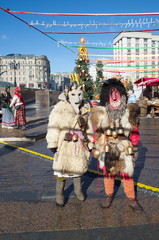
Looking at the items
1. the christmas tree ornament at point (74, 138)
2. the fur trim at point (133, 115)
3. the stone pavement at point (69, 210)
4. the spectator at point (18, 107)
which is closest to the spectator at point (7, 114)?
the spectator at point (18, 107)

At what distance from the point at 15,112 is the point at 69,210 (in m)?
7.17

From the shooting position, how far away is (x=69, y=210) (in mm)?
2932

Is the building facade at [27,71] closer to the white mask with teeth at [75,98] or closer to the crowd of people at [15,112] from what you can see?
the crowd of people at [15,112]

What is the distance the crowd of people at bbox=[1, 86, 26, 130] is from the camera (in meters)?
9.16

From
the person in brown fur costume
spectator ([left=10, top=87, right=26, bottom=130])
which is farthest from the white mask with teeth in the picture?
spectator ([left=10, top=87, right=26, bottom=130])

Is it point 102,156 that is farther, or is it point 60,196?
point 60,196

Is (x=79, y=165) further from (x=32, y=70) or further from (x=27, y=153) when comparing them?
(x=32, y=70)

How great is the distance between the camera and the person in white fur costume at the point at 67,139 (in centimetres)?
293

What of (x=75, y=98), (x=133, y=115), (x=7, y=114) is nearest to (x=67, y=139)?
(x=75, y=98)

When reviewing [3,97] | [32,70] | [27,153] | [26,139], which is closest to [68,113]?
[27,153]

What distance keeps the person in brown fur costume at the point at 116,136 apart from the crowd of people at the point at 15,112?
6.73m

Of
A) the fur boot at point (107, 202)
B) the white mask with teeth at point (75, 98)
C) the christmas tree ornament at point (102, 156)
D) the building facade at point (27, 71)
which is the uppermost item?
the building facade at point (27, 71)

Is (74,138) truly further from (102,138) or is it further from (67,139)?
(102,138)

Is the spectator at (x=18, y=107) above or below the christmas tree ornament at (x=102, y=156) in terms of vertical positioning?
above
